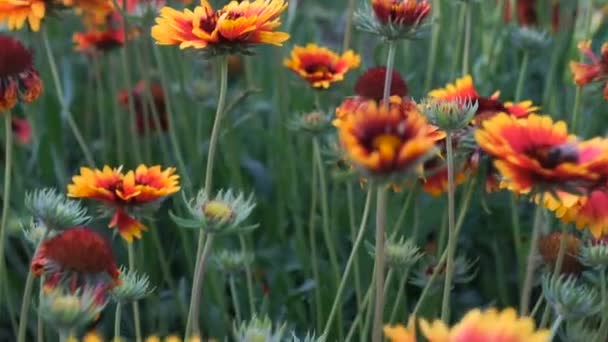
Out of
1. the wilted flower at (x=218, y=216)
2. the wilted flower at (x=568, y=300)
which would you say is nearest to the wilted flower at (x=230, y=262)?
the wilted flower at (x=218, y=216)

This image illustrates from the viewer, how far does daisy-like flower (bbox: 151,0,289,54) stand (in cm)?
99

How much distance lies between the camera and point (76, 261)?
0.89 m

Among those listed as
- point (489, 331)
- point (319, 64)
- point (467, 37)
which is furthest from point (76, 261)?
point (467, 37)

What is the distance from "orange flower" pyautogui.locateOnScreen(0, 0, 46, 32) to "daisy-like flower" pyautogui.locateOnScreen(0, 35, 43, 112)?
10 centimetres

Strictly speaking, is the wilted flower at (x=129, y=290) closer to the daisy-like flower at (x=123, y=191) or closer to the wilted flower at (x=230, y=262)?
the daisy-like flower at (x=123, y=191)

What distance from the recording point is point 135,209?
1041mm

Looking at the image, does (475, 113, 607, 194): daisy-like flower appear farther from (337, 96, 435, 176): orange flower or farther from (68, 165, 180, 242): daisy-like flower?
(68, 165, 180, 242): daisy-like flower

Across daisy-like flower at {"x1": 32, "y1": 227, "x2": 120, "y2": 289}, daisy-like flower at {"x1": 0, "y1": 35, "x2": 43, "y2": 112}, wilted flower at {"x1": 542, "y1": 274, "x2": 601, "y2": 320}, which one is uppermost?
daisy-like flower at {"x1": 0, "y1": 35, "x2": 43, "y2": 112}

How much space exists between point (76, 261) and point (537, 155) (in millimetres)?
417

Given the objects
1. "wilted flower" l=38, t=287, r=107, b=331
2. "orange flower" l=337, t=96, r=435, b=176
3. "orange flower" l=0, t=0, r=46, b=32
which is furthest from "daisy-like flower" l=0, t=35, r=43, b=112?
"orange flower" l=337, t=96, r=435, b=176

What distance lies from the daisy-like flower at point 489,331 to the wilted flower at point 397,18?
0.43 meters

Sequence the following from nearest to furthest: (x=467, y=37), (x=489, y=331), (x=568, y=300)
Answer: (x=489, y=331), (x=568, y=300), (x=467, y=37)

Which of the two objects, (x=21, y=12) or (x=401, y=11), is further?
(x=21, y=12)

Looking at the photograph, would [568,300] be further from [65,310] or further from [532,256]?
[65,310]
